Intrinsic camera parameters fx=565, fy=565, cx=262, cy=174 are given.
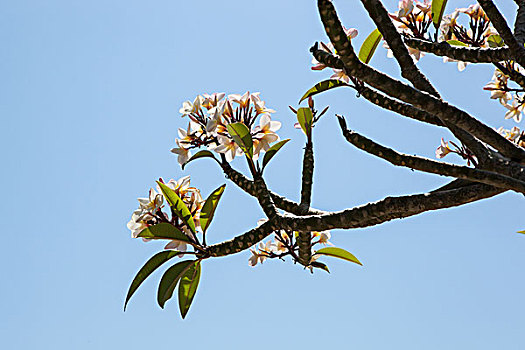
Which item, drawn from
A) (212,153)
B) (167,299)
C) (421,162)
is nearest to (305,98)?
(212,153)

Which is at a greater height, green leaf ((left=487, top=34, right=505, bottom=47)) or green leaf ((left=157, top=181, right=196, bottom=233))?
green leaf ((left=487, top=34, right=505, bottom=47))

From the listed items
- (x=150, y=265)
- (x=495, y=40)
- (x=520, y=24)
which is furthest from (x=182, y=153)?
(x=495, y=40)

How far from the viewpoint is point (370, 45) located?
A: 1517 mm

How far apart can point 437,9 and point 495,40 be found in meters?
0.42

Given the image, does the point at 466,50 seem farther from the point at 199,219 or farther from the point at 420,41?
the point at 199,219

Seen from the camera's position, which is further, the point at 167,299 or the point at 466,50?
the point at 466,50

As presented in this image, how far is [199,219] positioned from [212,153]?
0.19 m

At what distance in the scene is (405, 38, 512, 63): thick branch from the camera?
1439 mm

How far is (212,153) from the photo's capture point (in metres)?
1.50

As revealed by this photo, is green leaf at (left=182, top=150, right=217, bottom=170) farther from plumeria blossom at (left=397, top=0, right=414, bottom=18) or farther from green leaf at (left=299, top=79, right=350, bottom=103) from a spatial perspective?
plumeria blossom at (left=397, top=0, right=414, bottom=18)

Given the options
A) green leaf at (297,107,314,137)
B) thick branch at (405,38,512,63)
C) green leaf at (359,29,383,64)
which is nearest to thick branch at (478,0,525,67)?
thick branch at (405,38,512,63)

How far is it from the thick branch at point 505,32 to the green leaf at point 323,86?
1.25 ft

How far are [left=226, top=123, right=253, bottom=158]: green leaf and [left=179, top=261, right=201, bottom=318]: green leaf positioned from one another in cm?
31

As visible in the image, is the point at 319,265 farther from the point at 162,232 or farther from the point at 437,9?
the point at 437,9
